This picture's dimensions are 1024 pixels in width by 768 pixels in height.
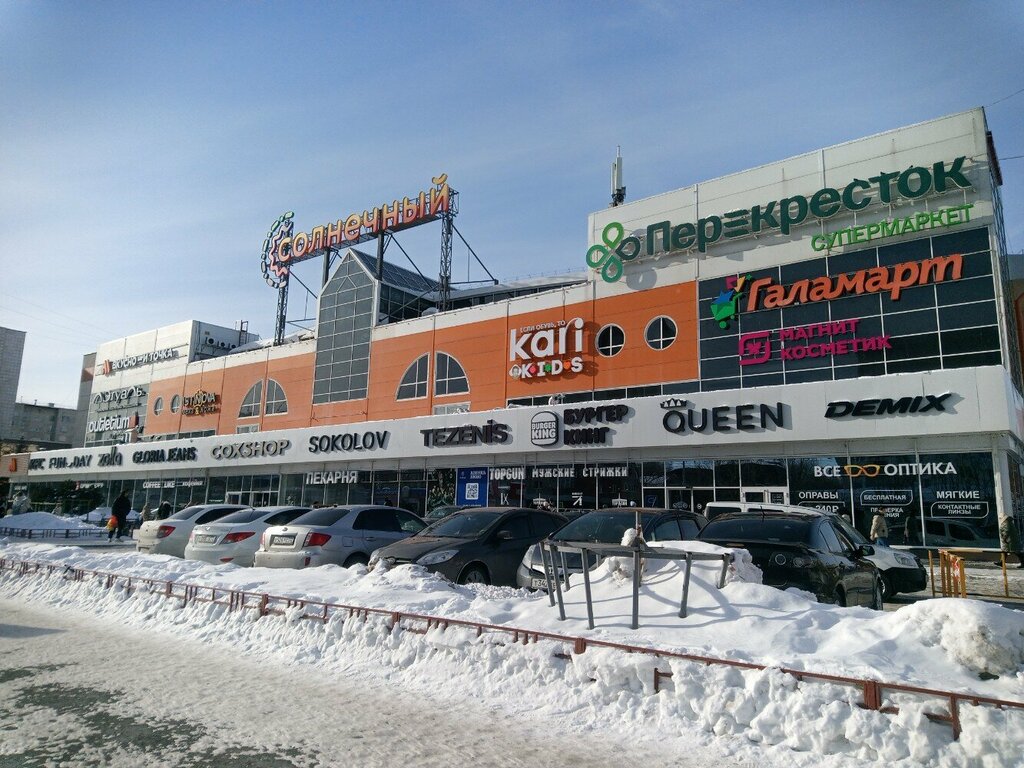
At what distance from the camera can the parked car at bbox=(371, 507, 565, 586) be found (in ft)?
33.2

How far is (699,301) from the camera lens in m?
27.4

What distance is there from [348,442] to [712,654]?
102 feet

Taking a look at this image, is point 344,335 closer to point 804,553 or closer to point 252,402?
point 252,402

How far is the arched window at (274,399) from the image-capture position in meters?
42.4

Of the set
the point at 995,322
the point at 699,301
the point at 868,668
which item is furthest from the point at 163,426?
the point at 868,668

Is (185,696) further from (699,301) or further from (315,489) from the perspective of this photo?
(315,489)

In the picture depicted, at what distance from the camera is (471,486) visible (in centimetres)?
3083

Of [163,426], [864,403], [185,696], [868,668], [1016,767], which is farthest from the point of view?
[163,426]

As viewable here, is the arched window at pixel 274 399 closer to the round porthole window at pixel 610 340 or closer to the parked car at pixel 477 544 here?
the round porthole window at pixel 610 340

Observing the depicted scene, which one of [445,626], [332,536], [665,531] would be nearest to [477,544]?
[665,531]

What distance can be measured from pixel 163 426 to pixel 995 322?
51.0 meters

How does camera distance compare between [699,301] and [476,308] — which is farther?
[476,308]

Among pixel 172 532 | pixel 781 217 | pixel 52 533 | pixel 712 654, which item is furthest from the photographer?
pixel 52 533

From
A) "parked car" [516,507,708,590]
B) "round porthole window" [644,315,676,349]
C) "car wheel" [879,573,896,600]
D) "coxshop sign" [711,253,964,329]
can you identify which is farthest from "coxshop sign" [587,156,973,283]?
"parked car" [516,507,708,590]
